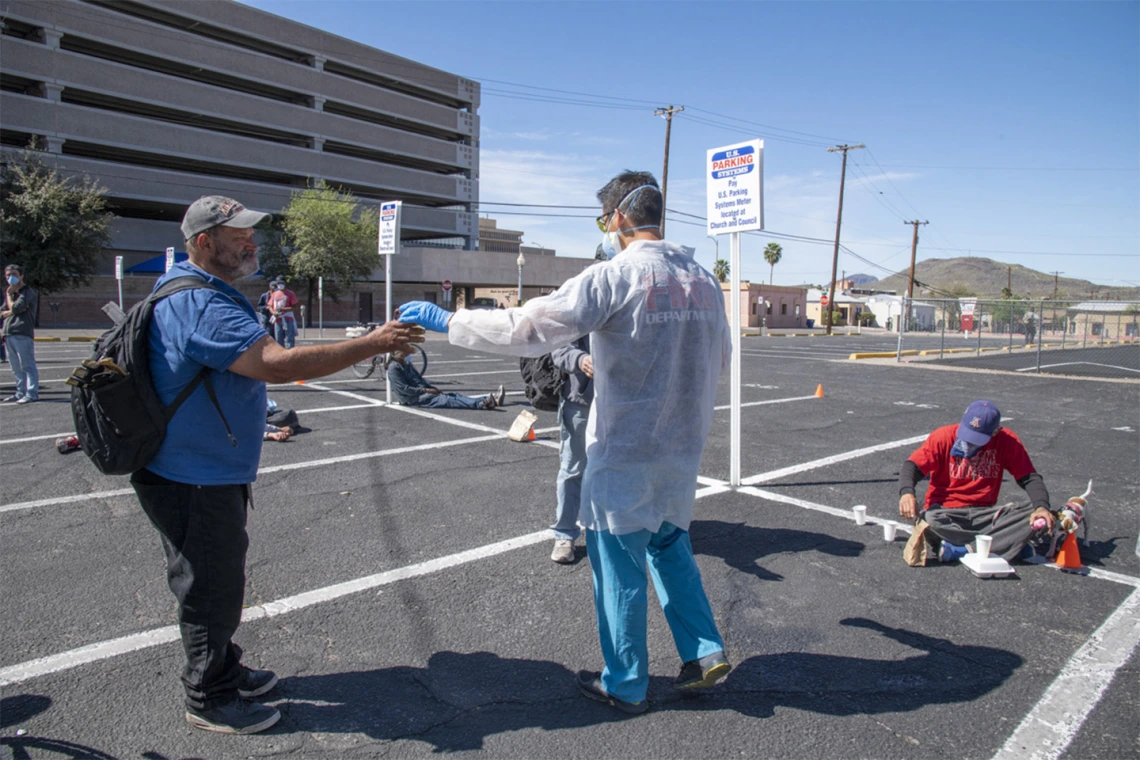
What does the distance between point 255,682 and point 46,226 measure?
40.3 meters

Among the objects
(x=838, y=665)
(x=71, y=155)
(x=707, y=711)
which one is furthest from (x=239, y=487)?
(x=71, y=155)

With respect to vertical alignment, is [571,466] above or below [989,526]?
above

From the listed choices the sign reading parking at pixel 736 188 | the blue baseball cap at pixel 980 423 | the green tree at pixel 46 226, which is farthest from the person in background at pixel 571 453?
the green tree at pixel 46 226

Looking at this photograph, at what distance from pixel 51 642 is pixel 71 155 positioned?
5571 cm

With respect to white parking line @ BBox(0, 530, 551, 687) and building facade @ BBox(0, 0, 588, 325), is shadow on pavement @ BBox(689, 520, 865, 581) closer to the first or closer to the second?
white parking line @ BBox(0, 530, 551, 687)

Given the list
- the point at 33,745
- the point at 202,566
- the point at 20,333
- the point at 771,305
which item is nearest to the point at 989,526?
the point at 202,566

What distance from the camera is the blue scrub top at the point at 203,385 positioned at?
2.54 meters

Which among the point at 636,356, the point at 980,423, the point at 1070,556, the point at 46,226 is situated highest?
the point at 46,226

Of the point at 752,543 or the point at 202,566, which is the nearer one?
A: the point at 202,566

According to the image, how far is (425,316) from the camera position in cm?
287

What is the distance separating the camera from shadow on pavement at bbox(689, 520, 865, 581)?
15.3 ft

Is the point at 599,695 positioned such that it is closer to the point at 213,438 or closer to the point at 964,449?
the point at 213,438

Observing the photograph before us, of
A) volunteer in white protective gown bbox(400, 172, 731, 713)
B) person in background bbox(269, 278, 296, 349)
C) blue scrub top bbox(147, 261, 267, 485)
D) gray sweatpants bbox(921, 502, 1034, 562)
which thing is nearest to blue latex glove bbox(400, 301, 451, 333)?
volunteer in white protective gown bbox(400, 172, 731, 713)

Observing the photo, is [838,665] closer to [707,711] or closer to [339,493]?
[707,711]
